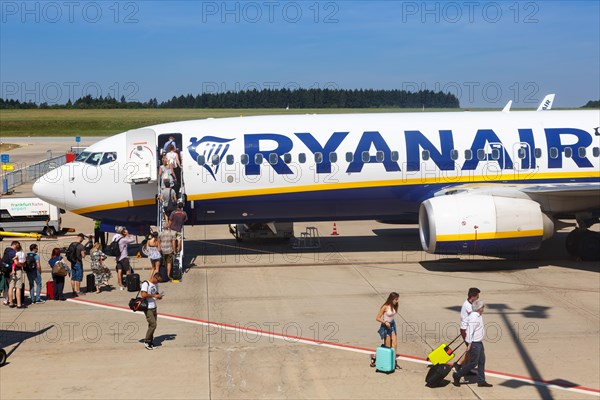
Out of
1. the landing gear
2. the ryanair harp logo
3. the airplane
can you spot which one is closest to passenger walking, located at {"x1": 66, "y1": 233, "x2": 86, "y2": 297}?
the airplane

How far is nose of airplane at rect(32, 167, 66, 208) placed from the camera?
74.8 feet

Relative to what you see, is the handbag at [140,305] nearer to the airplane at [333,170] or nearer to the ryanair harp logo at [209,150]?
the airplane at [333,170]

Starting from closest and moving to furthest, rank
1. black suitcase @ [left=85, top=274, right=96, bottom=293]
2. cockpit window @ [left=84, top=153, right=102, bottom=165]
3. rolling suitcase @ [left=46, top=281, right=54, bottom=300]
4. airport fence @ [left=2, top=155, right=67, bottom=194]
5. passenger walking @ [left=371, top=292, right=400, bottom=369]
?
passenger walking @ [left=371, top=292, right=400, bottom=369] → rolling suitcase @ [left=46, top=281, right=54, bottom=300] → black suitcase @ [left=85, top=274, right=96, bottom=293] → cockpit window @ [left=84, top=153, right=102, bottom=165] → airport fence @ [left=2, top=155, right=67, bottom=194]

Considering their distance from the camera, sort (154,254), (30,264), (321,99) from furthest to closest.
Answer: (321,99), (154,254), (30,264)

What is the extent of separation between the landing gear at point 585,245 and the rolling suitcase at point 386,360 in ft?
39.0

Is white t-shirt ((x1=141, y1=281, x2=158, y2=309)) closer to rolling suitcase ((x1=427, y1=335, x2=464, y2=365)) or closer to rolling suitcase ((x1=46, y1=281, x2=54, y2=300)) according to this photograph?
rolling suitcase ((x1=46, y1=281, x2=54, y2=300))

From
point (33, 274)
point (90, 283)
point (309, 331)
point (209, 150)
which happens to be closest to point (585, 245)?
point (309, 331)

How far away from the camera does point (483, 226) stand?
20.9m

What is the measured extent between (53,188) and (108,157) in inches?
77.4

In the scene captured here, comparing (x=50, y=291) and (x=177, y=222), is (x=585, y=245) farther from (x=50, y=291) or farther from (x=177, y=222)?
(x=50, y=291)

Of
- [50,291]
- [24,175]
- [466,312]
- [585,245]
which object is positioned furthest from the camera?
[24,175]

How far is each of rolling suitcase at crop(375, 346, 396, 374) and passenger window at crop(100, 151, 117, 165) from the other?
510 inches

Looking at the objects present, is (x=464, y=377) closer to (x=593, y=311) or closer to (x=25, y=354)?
(x=593, y=311)

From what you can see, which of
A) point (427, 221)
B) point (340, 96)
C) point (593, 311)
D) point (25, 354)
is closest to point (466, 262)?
point (427, 221)
